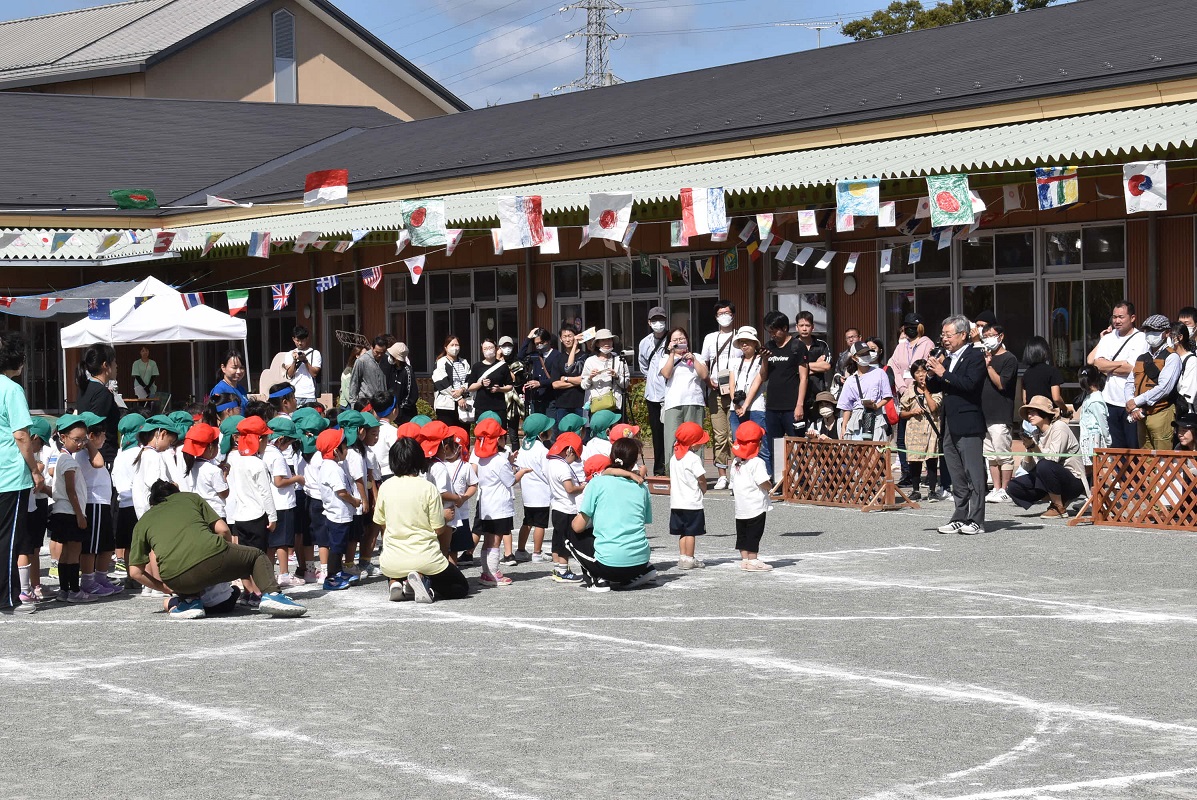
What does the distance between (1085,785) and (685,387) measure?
33.6ft

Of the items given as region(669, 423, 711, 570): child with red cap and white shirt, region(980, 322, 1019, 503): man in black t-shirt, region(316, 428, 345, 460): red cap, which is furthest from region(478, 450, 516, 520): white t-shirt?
region(980, 322, 1019, 503): man in black t-shirt

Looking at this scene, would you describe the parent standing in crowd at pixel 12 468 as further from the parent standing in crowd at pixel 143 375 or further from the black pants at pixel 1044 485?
the parent standing in crowd at pixel 143 375

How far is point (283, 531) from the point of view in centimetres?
1110

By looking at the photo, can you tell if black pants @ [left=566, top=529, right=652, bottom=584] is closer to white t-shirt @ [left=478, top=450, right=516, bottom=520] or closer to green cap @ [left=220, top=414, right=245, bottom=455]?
white t-shirt @ [left=478, top=450, right=516, bottom=520]

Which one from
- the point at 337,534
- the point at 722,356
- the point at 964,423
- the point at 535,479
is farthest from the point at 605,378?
the point at 337,534

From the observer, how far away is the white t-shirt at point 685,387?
15.9 metres

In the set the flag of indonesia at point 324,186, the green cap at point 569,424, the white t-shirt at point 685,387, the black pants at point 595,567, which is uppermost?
the flag of indonesia at point 324,186

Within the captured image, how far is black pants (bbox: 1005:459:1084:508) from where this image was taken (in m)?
14.3

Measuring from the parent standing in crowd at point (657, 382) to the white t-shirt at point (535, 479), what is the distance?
5.20m

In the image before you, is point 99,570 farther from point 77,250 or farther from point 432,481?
point 77,250

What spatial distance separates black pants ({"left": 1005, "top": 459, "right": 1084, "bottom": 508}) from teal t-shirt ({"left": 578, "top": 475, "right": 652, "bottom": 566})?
5101mm

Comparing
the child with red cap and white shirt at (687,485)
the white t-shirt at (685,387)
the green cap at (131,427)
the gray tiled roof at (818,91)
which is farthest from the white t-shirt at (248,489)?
the gray tiled roof at (818,91)

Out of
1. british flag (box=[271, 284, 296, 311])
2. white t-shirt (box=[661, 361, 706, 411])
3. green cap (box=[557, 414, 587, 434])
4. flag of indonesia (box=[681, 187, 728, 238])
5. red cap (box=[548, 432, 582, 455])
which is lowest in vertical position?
red cap (box=[548, 432, 582, 455])

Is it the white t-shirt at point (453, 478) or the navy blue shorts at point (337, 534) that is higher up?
the white t-shirt at point (453, 478)
